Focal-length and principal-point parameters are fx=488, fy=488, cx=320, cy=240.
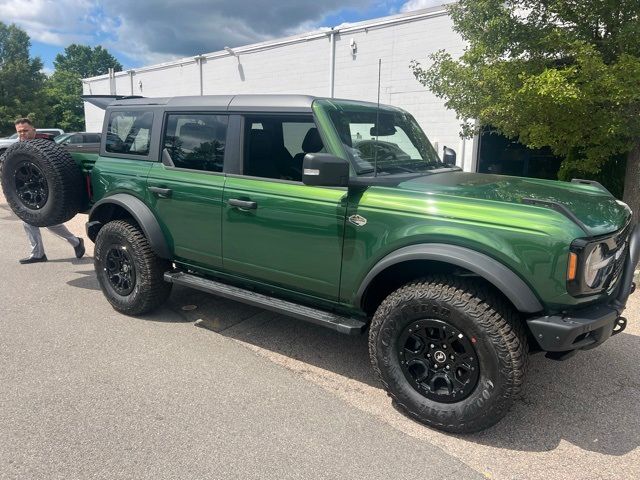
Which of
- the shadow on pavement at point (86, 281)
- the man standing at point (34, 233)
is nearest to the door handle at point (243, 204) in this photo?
the shadow on pavement at point (86, 281)

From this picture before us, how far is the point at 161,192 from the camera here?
4.12 m

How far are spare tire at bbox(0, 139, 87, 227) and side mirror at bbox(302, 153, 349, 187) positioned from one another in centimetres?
307

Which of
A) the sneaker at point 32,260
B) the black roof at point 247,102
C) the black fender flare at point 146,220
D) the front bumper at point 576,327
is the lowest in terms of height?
the sneaker at point 32,260

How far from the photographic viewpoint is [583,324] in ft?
8.31

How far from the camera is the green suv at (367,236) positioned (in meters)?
2.65

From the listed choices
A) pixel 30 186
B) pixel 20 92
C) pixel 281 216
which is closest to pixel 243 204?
pixel 281 216

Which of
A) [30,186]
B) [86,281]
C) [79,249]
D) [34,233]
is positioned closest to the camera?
[30,186]

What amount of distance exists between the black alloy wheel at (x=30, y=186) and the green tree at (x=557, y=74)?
208 inches

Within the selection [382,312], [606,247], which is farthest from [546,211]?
[382,312]

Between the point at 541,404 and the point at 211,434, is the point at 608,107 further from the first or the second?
the point at 211,434

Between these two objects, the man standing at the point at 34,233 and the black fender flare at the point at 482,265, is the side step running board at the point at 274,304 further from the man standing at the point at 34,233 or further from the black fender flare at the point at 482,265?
the man standing at the point at 34,233

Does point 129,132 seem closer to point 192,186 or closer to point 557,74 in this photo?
point 192,186

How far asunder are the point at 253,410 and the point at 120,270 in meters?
2.31

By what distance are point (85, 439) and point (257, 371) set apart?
1.22m
